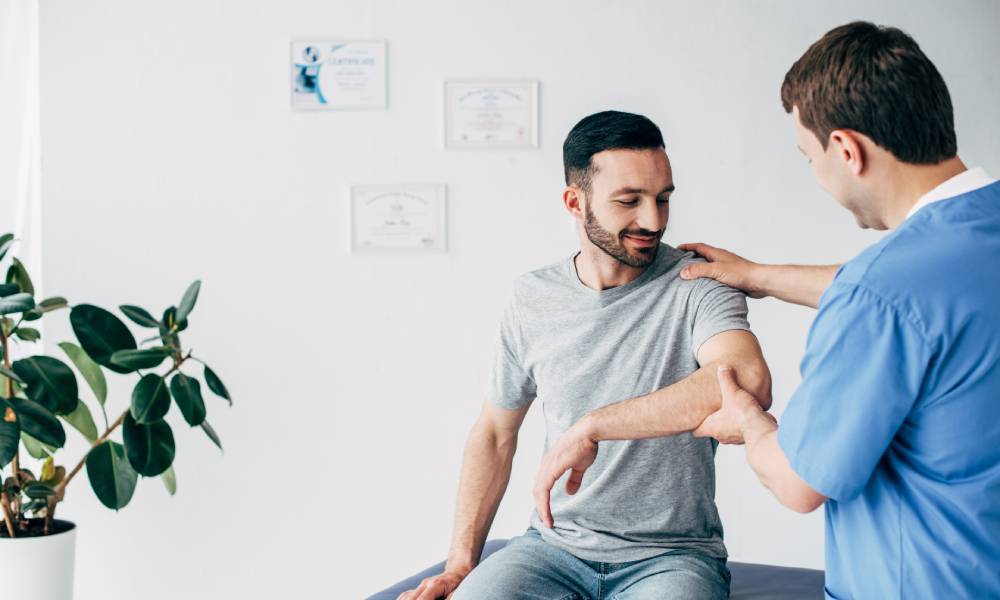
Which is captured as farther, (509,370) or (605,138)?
(509,370)

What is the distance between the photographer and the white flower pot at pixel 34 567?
2.49 metres

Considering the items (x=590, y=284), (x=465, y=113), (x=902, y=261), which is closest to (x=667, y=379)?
(x=590, y=284)

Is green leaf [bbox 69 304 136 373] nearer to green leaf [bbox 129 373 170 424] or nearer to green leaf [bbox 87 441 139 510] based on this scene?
green leaf [bbox 129 373 170 424]

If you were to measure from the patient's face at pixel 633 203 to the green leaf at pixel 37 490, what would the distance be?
1642mm

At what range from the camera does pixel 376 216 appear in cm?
292

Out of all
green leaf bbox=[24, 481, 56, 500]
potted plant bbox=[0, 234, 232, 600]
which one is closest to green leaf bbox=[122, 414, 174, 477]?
potted plant bbox=[0, 234, 232, 600]

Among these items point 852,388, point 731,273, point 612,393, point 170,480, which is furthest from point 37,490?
point 852,388

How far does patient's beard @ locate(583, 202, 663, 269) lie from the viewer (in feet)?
6.15

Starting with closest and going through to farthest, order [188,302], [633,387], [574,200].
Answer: [633,387] → [574,200] → [188,302]

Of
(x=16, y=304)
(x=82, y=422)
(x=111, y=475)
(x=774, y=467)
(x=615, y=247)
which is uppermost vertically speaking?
(x=615, y=247)

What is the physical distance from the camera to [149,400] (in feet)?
8.18

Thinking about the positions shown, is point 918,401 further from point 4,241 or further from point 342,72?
point 4,241

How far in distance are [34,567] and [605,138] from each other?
1.84 meters

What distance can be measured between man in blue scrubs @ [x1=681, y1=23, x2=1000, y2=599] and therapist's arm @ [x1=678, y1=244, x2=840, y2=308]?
52 cm
